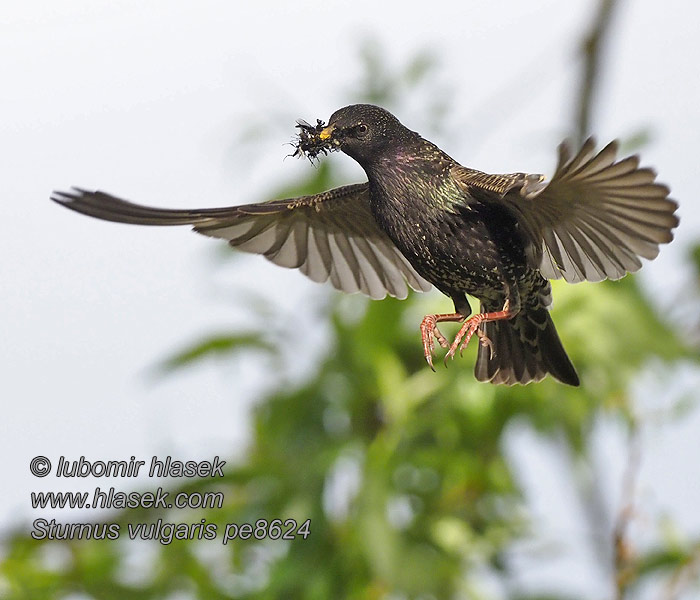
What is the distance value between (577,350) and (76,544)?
247 cm

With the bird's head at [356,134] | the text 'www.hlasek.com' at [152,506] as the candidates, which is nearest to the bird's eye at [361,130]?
the bird's head at [356,134]

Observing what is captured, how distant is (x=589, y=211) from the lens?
91.2 inches

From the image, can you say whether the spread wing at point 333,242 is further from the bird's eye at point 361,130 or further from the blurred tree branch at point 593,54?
the blurred tree branch at point 593,54

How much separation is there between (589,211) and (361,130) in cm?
49

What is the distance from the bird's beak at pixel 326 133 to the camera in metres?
2.16

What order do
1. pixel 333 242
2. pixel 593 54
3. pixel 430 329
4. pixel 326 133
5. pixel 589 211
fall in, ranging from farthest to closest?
pixel 593 54, pixel 333 242, pixel 430 329, pixel 589 211, pixel 326 133

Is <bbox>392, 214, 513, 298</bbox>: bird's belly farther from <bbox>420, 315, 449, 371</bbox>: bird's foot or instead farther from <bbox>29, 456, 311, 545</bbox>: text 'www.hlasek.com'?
<bbox>29, 456, 311, 545</bbox>: text 'www.hlasek.com'

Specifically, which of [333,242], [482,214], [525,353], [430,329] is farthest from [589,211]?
[333,242]

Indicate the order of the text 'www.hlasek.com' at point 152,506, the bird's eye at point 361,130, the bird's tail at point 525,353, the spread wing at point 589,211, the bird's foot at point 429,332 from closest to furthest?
1. the spread wing at point 589,211
2. the bird's eye at point 361,130
3. the bird's foot at point 429,332
4. the bird's tail at point 525,353
5. the text 'www.hlasek.com' at point 152,506

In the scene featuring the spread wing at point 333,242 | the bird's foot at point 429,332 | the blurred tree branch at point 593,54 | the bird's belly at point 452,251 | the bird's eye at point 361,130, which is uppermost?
the blurred tree branch at point 593,54

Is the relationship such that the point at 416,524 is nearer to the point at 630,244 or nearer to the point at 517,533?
the point at 517,533

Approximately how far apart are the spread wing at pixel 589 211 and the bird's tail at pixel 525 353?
520 millimetres

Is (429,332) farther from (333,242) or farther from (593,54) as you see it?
(593,54)

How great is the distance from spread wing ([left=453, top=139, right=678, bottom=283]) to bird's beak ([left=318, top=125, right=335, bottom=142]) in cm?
33
